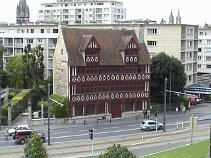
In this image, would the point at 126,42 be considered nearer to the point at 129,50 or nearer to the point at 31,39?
the point at 129,50

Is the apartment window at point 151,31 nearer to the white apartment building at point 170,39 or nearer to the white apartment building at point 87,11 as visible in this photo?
the white apartment building at point 170,39

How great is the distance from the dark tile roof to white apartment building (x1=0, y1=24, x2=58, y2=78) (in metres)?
25.1

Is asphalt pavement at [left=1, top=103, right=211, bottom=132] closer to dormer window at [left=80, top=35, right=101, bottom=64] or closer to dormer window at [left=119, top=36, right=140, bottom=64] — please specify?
dormer window at [left=119, top=36, right=140, bottom=64]

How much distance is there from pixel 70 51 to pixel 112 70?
7.66 metres

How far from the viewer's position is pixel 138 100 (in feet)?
253

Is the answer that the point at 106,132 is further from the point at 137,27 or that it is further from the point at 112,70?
the point at 137,27

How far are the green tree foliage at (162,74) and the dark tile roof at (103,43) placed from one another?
413cm

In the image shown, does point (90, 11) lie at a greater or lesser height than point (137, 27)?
greater

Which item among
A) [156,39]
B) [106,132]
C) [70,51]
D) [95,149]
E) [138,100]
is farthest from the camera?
[156,39]

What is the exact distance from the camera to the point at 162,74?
8081 cm

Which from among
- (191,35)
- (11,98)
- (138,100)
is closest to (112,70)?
(138,100)

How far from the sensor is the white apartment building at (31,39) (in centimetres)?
10081

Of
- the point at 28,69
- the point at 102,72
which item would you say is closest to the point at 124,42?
the point at 102,72

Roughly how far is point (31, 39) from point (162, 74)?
3623cm
